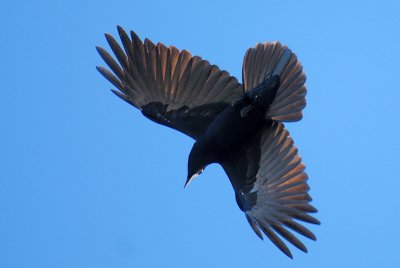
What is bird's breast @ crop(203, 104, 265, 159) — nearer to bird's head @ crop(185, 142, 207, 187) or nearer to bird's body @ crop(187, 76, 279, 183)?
bird's body @ crop(187, 76, 279, 183)

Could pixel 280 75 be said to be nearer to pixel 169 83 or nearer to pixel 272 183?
pixel 272 183

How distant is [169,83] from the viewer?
9.64 metres

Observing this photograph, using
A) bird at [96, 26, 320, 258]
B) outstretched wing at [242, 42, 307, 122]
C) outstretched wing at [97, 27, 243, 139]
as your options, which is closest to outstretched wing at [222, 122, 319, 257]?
bird at [96, 26, 320, 258]

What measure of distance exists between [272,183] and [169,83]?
5.33 ft

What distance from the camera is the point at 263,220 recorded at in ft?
27.5

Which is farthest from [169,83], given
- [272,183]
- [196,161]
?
[272,183]

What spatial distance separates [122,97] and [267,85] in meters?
1.69

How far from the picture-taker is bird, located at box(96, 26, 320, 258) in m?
8.59

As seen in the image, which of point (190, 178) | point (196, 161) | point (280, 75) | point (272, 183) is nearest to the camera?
point (280, 75)

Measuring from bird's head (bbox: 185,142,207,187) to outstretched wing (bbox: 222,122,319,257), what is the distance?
25 cm

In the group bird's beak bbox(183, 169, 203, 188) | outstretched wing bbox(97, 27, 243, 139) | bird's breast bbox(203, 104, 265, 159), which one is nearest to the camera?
bird's breast bbox(203, 104, 265, 159)

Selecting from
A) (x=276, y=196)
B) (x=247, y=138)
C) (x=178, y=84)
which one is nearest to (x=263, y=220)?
(x=276, y=196)

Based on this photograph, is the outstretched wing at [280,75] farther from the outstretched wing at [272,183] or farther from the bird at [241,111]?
the outstretched wing at [272,183]

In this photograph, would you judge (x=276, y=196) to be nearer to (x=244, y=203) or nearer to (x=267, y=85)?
(x=244, y=203)
